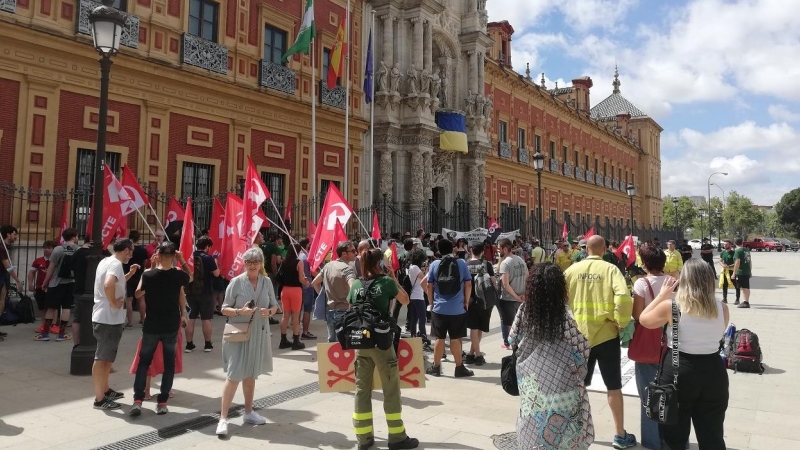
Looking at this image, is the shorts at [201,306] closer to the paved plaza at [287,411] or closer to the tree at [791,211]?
the paved plaza at [287,411]

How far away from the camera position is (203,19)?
1534 cm

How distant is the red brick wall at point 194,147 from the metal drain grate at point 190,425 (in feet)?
31.4

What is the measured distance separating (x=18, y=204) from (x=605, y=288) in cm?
1181

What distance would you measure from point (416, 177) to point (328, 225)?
12.7 meters

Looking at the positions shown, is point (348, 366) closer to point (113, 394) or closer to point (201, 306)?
point (113, 394)

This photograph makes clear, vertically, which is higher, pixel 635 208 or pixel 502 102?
pixel 502 102

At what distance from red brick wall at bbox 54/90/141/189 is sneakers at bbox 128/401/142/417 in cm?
866

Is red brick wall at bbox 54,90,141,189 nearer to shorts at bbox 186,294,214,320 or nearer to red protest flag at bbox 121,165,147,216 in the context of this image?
red protest flag at bbox 121,165,147,216

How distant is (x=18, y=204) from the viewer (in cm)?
1153

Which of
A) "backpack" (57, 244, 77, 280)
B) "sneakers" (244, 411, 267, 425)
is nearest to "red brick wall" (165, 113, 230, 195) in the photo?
"backpack" (57, 244, 77, 280)

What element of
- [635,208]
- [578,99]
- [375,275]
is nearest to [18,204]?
[375,275]

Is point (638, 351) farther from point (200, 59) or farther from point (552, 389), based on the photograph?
point (200, 59)

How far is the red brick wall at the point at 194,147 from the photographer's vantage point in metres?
14.5

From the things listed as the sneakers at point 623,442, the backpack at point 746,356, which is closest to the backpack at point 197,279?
the sneakers at point 623,442
